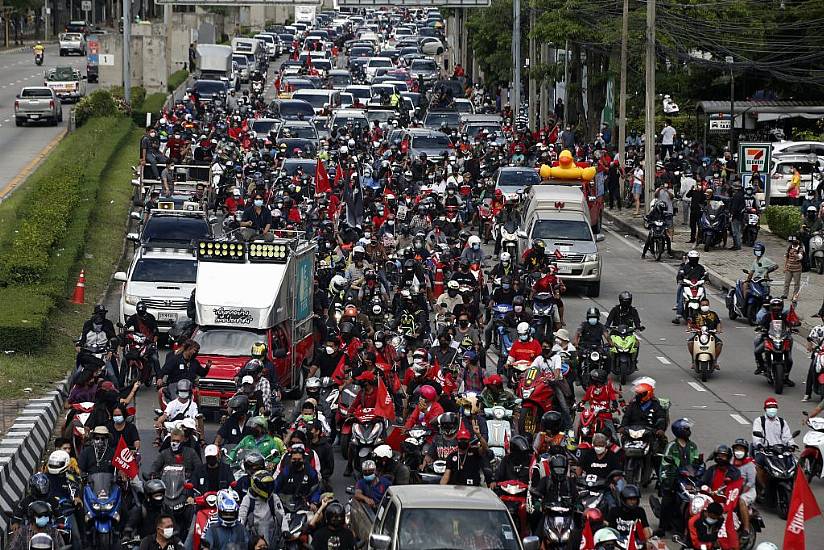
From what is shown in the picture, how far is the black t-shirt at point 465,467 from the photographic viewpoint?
17.5 metres

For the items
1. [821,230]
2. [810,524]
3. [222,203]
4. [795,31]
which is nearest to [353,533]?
[810,524]

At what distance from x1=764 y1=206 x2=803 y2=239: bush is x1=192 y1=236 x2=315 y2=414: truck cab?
19595 mm

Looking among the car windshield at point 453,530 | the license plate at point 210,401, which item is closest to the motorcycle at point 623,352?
the license plate at point 210,401

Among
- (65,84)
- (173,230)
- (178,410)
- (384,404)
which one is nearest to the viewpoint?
(178,410)

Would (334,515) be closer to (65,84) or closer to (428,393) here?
(428,393)

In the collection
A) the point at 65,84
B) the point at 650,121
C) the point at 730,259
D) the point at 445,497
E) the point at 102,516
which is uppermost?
the point at 650,121

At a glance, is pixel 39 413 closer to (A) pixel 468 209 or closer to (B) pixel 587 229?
(B) pixel 587 229

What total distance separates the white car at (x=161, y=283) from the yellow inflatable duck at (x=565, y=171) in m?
12.8

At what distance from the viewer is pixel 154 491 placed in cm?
1620

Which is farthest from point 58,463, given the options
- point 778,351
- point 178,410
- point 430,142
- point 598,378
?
point 430,142

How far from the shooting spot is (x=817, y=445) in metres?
20.3

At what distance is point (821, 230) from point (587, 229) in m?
6.59

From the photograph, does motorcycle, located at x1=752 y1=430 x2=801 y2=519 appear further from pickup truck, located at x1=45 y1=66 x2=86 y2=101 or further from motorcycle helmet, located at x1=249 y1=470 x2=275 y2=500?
pickup truck, located at x1=45 y1=66 x2=86 y2=101

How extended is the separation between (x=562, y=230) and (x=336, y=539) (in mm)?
20418
